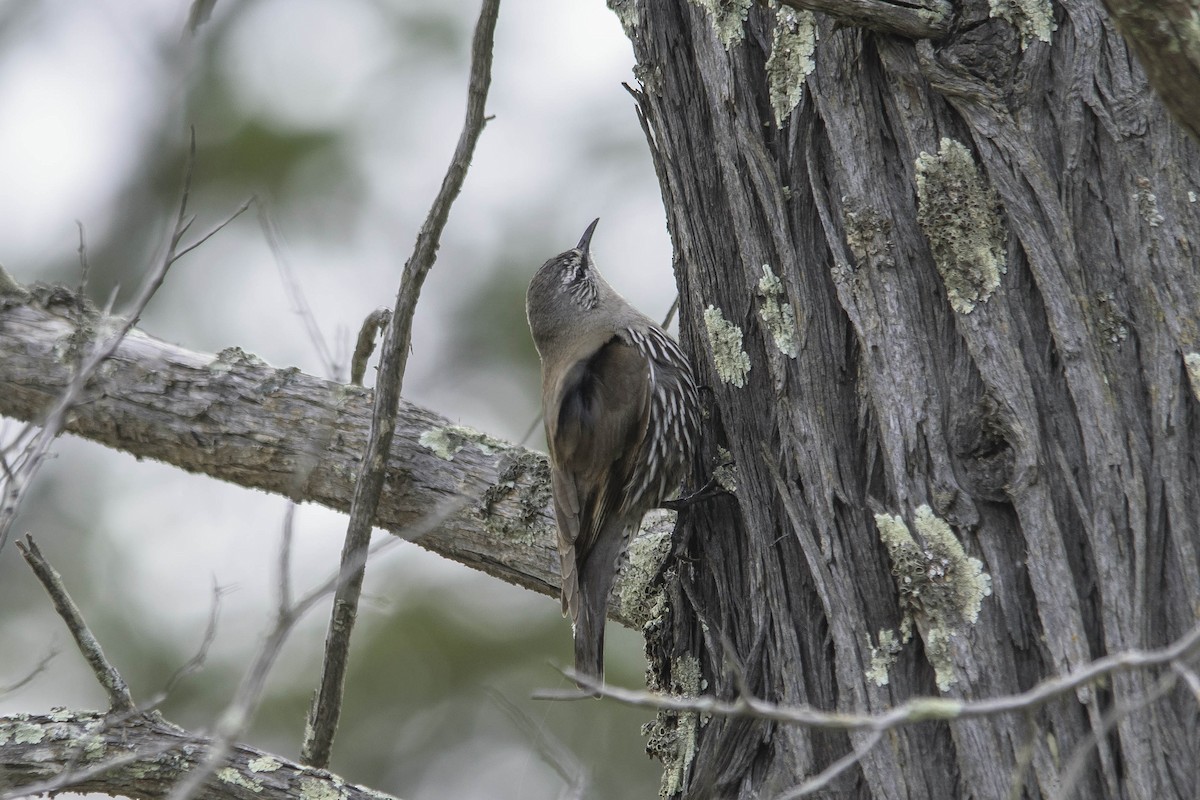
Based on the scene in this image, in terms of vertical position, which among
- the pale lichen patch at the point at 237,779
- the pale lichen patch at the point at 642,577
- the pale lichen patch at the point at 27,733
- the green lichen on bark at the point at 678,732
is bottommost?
the pale lichen patch at the point at 27,733

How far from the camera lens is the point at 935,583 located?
2.24 meters

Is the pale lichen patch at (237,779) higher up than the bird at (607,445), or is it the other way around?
the bird at (607,445)

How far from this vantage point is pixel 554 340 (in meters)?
4.61

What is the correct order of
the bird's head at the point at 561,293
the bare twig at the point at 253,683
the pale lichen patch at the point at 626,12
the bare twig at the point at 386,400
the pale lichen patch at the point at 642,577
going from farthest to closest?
the bird's head at the point at 561,293 < the pale lichen patch at the point at 642,577 < the pale lichen patch at the point at 626,12 < the bare twig at the point at 386,400 < the bare twig at the point at 253,683

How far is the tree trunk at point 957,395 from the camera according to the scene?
2.09 m

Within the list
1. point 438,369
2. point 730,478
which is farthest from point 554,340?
point 438,369

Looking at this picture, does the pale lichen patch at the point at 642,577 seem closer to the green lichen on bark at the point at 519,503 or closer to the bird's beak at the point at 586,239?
the green lichen on bark at the point at 519,503

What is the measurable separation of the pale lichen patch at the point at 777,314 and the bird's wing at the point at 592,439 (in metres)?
1.06

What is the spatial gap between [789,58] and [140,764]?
226 centimetres

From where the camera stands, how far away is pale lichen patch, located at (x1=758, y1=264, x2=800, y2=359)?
2625 millimetres

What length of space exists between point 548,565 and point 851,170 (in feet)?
5.47

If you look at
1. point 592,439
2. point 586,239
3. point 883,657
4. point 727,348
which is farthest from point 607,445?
point 883,657

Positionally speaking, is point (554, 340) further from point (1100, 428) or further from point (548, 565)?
point (1100, 428)

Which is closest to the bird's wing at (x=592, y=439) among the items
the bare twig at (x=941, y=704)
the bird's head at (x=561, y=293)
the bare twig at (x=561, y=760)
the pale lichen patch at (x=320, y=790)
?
the bird's head at (x=561, y=293)
